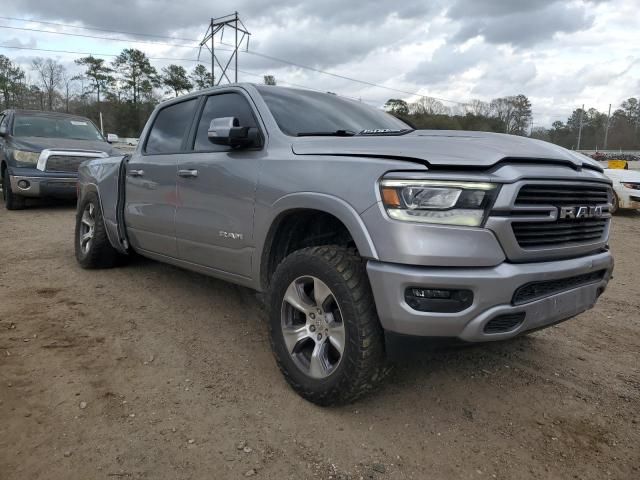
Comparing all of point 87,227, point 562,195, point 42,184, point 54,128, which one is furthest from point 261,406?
point 54,128

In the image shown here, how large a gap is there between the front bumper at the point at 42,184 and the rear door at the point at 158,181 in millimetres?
5282

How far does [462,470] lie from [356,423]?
58 centimetres

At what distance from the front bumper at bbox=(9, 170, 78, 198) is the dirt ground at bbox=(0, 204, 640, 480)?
5655mm

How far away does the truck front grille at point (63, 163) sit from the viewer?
30.6ft

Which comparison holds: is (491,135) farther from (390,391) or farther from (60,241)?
(60,241)

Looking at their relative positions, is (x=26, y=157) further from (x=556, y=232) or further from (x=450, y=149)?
(x=556, y=232)

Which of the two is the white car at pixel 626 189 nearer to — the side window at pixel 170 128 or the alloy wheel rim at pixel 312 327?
the side window at pixel 170 128

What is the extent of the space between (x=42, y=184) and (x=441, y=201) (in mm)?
8990

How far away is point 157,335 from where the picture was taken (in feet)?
12.3

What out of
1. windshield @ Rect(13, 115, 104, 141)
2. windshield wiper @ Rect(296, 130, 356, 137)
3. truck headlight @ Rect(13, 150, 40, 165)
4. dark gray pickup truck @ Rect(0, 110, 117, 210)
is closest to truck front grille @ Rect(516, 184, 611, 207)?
windshield wiper @ Rect(296, 130, 356, 137)

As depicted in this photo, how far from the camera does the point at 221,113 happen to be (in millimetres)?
3832

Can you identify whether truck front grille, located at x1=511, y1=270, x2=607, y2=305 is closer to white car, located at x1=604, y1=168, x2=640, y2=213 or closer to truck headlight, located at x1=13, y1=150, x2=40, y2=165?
truck headlight, located at x1=13, y1=150, x2=40, y2=165

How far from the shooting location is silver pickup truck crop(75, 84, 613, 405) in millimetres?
2283

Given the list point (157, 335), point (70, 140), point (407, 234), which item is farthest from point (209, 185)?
point (70, 140)
